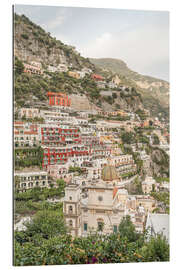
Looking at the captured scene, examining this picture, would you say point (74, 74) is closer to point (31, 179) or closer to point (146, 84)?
point (146, 84)

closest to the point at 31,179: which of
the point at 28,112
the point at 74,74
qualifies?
the point at 28,112

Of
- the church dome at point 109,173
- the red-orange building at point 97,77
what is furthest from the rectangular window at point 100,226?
the red-orange building at point 97,77

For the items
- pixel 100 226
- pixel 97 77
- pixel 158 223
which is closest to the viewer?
pixel 100 226

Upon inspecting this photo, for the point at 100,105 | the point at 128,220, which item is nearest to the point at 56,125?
the point at 100,105

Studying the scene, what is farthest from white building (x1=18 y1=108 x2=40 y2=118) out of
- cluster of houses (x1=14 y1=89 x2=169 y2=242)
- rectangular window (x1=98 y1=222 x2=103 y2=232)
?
rectangular window (x1=98 y1=222 x2=103 y2=232)

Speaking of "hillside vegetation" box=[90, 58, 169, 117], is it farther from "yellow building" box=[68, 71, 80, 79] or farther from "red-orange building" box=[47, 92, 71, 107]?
"red-orange building" box=[47, 92, 71, 107]
